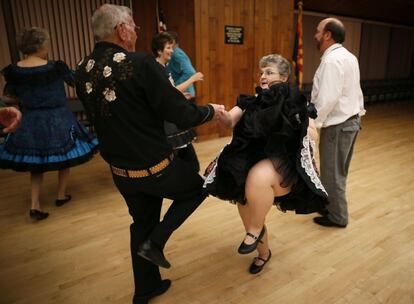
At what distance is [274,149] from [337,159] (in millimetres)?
1084

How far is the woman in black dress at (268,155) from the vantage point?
1.69 metres

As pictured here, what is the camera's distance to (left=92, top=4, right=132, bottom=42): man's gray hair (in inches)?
57.9

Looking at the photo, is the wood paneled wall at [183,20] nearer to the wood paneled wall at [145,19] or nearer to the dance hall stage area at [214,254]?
the wood paneled wall at [145,19]

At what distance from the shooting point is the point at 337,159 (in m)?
2.57

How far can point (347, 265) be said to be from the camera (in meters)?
2.19

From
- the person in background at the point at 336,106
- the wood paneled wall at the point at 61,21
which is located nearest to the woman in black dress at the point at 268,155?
the person in background at the point at 336,106

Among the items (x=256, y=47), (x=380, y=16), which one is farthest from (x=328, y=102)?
(x=380, y=16)

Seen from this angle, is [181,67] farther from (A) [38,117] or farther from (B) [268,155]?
(B) [268,155]

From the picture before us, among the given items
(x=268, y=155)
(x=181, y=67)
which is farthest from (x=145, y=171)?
(x=181, y=67)

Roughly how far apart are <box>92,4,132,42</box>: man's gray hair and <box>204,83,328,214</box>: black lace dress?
0.77 meters

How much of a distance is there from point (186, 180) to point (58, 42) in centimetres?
435

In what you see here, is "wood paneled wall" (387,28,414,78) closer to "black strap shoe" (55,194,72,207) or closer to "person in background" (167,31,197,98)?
"person in background" (167,31,197,98)

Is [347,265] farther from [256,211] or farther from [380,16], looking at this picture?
[380,16]

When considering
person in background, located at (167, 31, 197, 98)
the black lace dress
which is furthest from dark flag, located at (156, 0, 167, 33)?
the black lace dress
